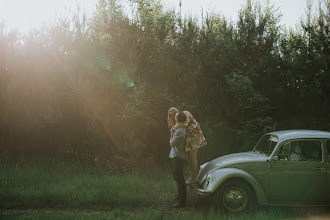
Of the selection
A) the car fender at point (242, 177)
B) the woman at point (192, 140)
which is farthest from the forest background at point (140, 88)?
the car fender at point (242, 177)

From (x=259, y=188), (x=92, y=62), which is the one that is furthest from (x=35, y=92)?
(x=259, y=188)

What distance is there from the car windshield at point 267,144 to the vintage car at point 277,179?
0.36 m

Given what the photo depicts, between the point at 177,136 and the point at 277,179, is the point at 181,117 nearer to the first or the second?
the point at 177,136

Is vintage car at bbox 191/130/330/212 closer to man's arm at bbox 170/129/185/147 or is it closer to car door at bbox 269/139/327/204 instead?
car door at bbox 269/139/327/204

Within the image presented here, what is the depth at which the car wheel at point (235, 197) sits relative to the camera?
6.51 metres

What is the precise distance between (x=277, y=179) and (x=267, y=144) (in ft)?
3.96

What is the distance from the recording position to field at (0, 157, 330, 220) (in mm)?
6367

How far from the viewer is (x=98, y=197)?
7.52 meters

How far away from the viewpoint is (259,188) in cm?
642

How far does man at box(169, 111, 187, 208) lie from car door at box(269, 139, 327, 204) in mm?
1820

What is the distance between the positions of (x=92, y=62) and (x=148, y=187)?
5168mm

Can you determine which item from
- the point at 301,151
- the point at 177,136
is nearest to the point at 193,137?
the point at 177,136

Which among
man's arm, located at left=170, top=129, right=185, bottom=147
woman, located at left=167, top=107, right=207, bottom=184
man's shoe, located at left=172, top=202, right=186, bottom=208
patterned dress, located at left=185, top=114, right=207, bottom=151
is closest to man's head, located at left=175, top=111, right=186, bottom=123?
man's arm, located at left=170, top=129, right=185, bottom=147

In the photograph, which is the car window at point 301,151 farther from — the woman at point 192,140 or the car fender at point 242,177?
the woman at point 192,140
